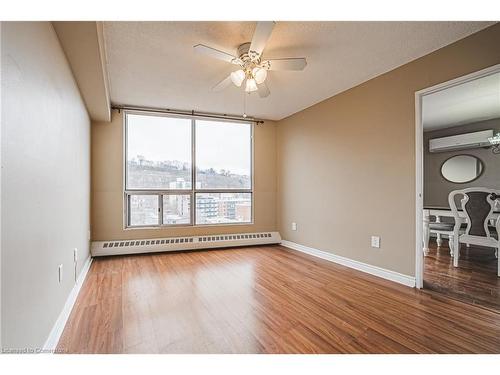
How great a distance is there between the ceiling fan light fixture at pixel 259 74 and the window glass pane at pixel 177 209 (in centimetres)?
257

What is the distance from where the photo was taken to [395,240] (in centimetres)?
282

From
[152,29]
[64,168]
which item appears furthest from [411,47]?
[64,168]

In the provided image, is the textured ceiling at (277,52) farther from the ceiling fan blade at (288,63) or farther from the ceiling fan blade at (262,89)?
the ceiling fan blade at (262,89)

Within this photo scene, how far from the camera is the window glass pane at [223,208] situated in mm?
4547

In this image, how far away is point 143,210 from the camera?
4203 millimetres

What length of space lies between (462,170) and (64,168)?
6638 mm

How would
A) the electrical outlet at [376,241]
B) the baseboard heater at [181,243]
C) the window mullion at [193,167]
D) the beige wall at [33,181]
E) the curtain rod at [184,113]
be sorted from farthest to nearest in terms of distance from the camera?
the window mullion at [193,167] < the curtain rod at [184,113] < the baseboard heater at [181,243] < the electrical outlet at [376,241] < the beige wall at [33,181]

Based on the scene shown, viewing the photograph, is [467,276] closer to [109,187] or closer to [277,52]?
[277,52]

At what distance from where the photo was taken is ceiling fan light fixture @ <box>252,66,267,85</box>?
2412 millimetres

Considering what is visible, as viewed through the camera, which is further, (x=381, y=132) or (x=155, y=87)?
(x=155, y=87)

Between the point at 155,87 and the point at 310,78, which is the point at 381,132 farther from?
the point at 155,87

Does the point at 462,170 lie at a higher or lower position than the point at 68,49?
lower

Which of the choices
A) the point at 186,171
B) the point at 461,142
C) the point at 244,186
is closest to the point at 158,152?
the point at 186,171

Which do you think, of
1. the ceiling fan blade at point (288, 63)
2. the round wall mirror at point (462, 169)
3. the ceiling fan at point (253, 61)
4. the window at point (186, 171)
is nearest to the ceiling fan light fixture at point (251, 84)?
the ceiling fan at point (253, 61)
